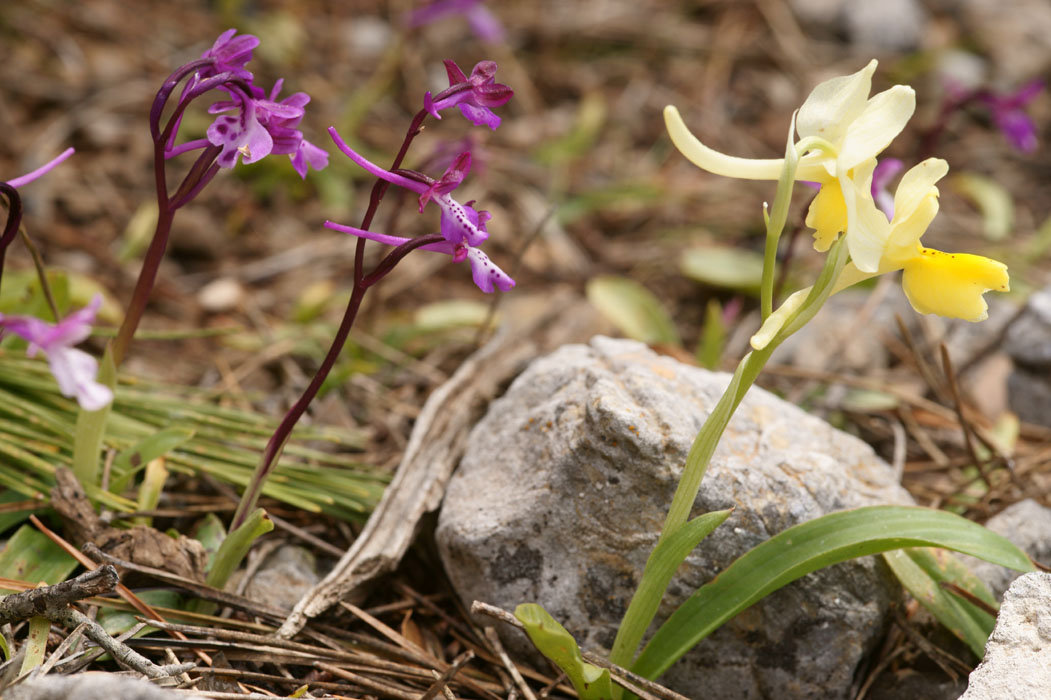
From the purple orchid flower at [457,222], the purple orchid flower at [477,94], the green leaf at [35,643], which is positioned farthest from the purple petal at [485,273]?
the green leaf at [35,643]

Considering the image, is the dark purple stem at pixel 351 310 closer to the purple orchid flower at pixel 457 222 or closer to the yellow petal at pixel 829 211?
the purple orchid flower at pixel 457 222

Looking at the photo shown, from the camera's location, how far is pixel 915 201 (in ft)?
5.38

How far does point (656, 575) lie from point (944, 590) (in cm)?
75

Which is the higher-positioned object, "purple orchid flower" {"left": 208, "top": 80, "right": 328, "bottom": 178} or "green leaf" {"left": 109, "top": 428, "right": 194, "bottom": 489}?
"purple orchid flower" {"left": 208, "top": 80, "right": 328, "bottom": 178}

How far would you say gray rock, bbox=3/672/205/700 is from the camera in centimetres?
137

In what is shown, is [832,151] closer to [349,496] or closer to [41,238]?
[349,496]

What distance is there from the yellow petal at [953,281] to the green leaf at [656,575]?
0.54m

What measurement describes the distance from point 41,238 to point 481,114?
300cm

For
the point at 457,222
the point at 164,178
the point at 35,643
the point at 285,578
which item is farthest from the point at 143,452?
the point at 457,222

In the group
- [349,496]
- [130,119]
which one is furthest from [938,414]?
[130,119]

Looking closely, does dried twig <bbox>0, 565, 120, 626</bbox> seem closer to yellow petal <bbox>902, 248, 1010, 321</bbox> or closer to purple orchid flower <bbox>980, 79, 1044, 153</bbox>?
yellow petal <bbox>902, 248, 1010, 321</bbox>

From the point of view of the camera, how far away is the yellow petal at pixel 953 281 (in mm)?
1640

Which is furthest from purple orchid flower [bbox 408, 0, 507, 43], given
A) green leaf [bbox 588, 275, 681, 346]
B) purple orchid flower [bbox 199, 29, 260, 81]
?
purple orchid flower [bbox 199, 29, 260, 81]

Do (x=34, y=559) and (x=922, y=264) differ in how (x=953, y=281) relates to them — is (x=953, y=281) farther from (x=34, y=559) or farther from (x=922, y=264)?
(x=34, y=559)
